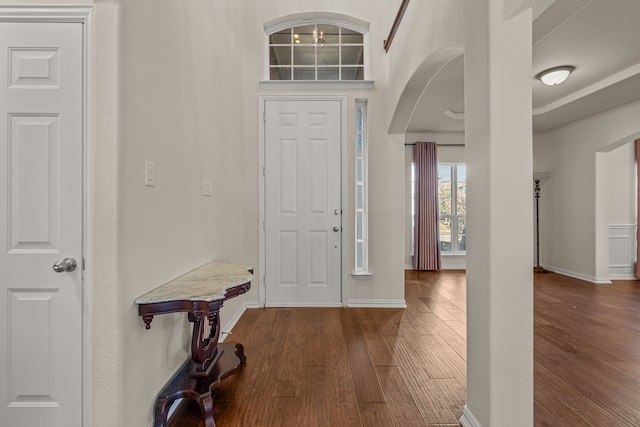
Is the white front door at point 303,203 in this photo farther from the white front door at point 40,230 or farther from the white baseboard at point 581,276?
the white baseboard at point 581,276

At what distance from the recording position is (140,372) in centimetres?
154

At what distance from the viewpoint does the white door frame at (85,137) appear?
1.39 meters

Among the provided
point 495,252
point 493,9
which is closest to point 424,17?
point 493,9

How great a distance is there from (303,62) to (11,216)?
330 centimetres

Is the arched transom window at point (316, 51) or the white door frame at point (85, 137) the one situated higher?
the arched transom window at point (316, 51)

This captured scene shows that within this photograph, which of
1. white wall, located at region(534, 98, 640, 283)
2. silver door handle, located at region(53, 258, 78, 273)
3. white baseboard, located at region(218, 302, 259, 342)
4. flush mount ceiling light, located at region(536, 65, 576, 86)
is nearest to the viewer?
silver door handle, located at region(53, 258, 78, 273)

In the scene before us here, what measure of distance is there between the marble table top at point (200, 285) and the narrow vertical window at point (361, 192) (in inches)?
73.3

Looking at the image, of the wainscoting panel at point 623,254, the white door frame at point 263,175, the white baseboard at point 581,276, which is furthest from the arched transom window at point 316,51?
the wainscoting panel at point 623,254

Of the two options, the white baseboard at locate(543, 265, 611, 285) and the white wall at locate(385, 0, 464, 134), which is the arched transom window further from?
the white baseboard at locate(543, 265, 611, 285)

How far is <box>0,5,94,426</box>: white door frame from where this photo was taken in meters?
1.39

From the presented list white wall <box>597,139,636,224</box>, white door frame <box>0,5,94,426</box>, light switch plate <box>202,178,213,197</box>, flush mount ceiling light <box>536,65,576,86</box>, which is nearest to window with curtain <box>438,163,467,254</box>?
white wall <box>597,139,636,224</box>

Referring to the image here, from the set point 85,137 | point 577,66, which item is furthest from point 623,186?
point 85,137

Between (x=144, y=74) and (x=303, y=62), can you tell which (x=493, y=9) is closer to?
(x=144, y=74)

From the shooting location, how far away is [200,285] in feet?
5.71
